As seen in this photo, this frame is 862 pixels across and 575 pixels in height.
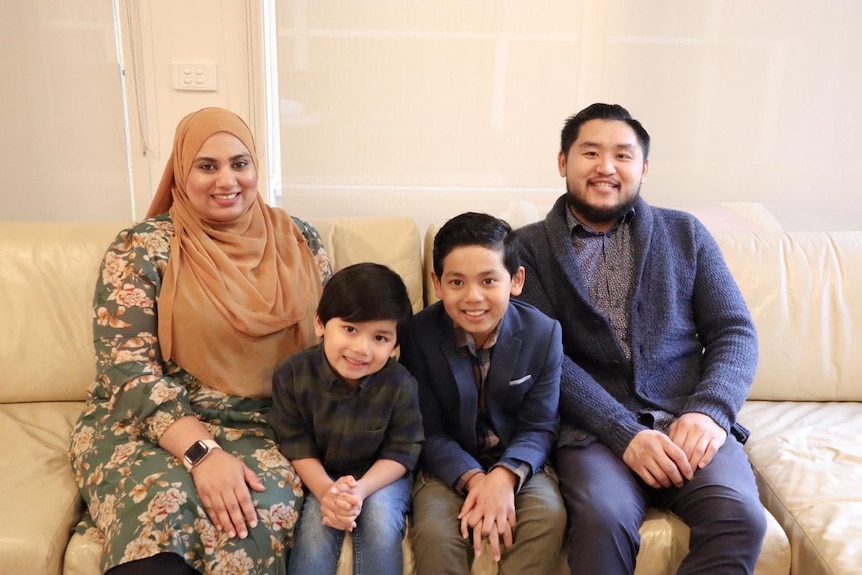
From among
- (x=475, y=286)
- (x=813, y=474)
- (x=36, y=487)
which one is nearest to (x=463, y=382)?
(x=475, y=286)

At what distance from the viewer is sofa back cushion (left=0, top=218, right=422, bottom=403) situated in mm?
1921

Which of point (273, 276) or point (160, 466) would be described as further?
point (273, 276)

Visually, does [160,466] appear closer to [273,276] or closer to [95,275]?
[273,276]

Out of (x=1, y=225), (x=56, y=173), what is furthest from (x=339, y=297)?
(x=56, y=173)

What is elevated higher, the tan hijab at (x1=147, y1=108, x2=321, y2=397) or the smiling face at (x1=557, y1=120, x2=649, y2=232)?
the smiling face at (x1=557, y1=120, x2=649, y2=232)

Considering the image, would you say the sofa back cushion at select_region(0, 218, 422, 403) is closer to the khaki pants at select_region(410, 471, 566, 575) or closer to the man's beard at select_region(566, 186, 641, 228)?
the khaki pants at select_region(410, 471, 566, 575)

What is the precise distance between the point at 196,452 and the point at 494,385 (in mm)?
656

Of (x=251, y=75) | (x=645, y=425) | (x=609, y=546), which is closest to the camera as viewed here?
(x=609, y=546)

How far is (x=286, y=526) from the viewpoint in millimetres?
1454

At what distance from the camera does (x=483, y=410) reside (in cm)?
167

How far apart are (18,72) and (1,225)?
0.71 meters

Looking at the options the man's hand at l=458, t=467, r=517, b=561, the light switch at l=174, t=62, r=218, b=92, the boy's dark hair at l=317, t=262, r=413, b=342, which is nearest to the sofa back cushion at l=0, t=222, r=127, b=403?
the light switch at l=174, t=62, r=218, b=92

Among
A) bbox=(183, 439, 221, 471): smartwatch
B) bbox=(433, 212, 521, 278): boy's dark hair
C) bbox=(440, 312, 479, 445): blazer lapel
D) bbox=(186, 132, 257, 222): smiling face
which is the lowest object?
bbox=(183, 439, 221, 471): smartwatch

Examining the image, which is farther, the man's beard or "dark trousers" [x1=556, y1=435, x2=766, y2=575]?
the man's beard
